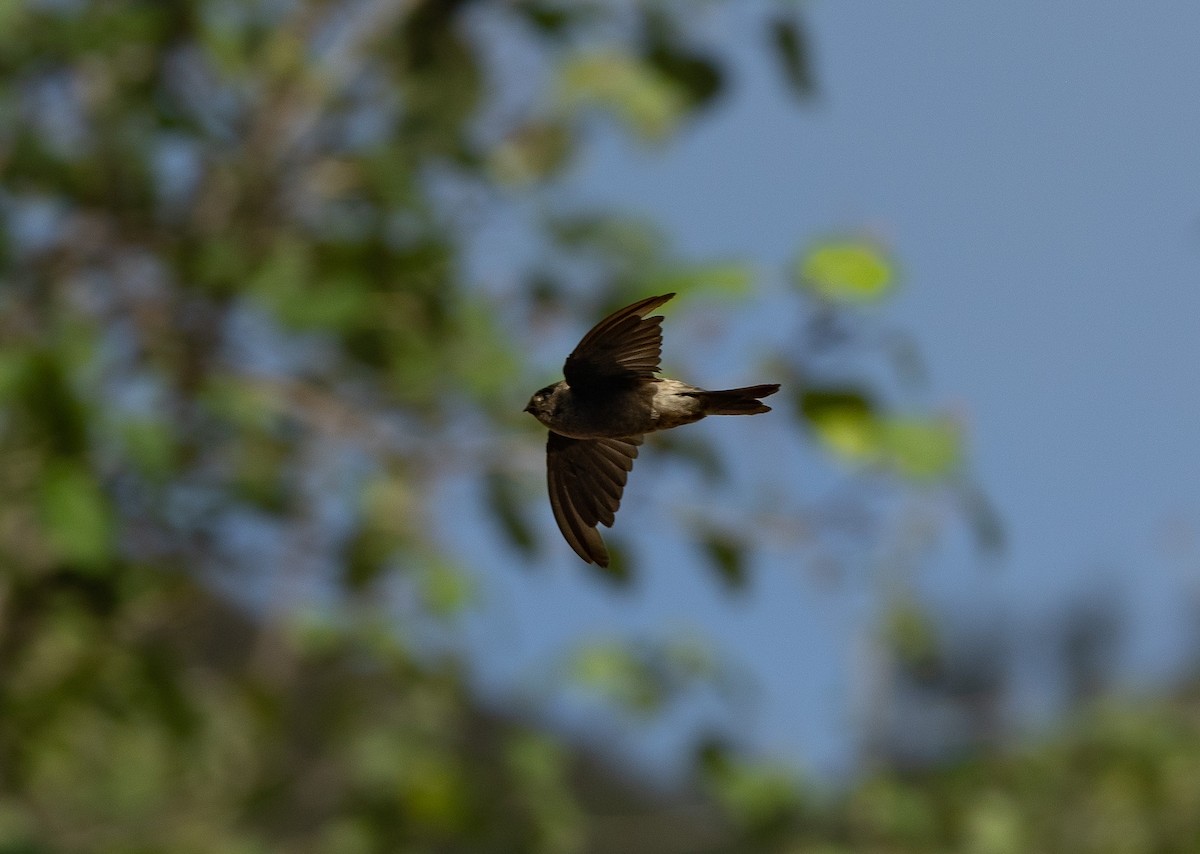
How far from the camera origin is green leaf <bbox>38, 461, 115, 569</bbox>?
3.64 ft

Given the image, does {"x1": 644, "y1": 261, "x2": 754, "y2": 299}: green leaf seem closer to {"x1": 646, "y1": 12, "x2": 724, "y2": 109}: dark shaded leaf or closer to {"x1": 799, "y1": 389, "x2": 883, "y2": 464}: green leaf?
{"x1": 799, "y1": 389, "x2": 883, "y2": 464}: green leaf

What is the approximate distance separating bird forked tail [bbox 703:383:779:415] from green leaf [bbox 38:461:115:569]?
0.96 m

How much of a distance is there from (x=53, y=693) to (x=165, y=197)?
21.7 inches

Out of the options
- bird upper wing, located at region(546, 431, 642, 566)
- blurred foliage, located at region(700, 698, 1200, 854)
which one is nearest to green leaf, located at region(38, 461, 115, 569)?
blurred foliage, located at region(700, 698, 1200, 854)

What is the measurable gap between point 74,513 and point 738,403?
37.9 inches

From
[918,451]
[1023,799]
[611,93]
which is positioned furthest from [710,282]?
[1023,799]

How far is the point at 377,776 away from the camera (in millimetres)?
2037

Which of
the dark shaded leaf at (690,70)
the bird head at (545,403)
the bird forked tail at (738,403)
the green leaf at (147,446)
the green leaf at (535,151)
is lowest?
the bird forked tail at (738,403)

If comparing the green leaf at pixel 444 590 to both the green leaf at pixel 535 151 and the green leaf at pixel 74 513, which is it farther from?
the green leaf at pixel 74 513

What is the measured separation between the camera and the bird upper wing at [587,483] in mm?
251

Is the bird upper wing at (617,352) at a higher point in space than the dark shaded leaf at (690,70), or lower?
lower

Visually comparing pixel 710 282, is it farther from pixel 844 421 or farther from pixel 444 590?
pixel 444 590

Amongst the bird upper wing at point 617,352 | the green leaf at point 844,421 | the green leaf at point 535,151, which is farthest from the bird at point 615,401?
the green leaf at point 535,151

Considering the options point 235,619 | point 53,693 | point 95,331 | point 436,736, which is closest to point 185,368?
point 95,331
